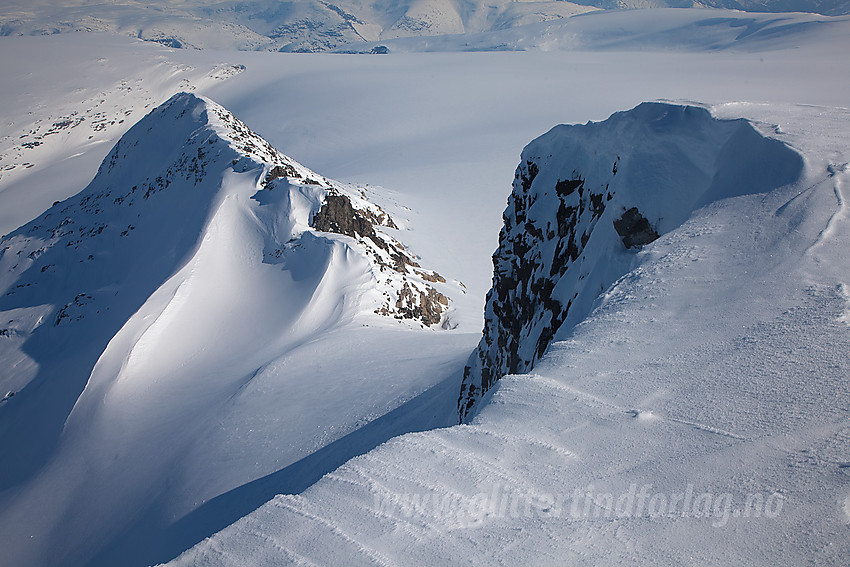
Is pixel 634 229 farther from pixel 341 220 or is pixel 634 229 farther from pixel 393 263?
pixel 341 220

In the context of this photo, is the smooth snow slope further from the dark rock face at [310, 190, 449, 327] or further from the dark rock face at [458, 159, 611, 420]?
the dark rock face at [310, 190, 449, 327]

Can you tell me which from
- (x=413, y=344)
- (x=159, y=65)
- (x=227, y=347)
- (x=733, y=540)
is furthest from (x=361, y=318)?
(x=159, y=65)

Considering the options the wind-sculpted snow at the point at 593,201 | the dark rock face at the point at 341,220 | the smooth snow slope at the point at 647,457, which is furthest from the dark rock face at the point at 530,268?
the dark rock face at the point at 341,220

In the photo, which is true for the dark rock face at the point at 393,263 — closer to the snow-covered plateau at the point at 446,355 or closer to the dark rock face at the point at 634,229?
the snow-covered plateau at the point at 446,355

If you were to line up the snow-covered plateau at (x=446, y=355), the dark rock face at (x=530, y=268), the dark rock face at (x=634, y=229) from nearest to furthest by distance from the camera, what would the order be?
the snow-covered plateau at (x=446, y=355)
the dark rock face at (x=634, y=229)
the dark rock face at (x=530, y=268)

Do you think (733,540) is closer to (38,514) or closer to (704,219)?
(704,219)

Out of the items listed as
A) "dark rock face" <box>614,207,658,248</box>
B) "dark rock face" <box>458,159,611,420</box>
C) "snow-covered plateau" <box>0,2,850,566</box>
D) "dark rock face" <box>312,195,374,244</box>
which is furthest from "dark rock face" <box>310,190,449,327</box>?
"dark rock face" <box>614,207,658,248</box>
